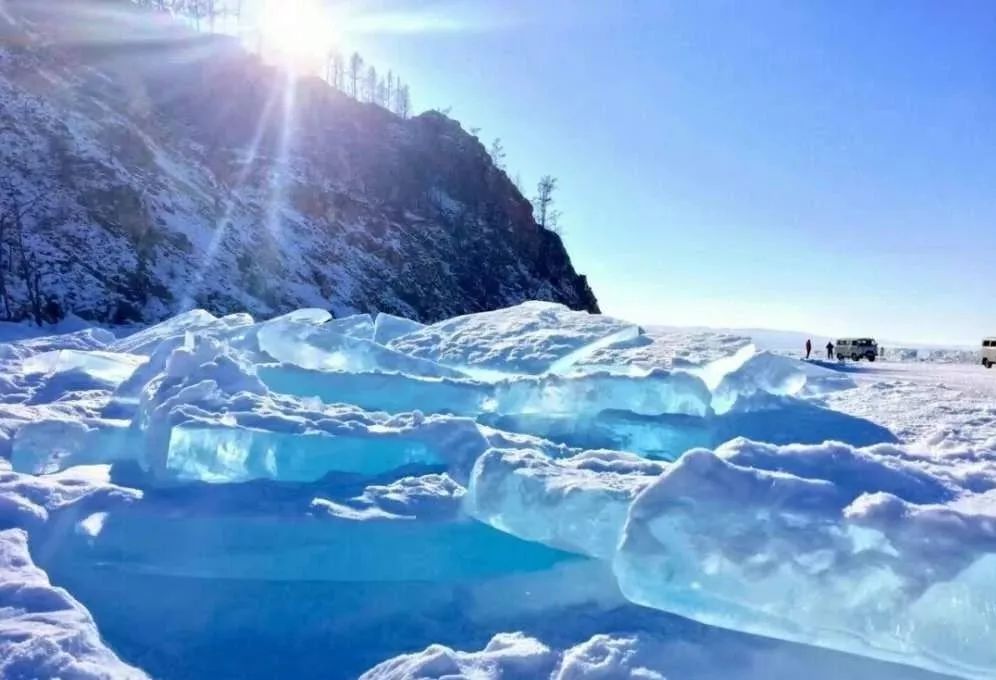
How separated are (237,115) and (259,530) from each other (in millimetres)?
44885

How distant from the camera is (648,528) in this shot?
342cm

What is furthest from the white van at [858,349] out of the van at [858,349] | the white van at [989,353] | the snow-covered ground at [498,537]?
the snow-covered ground at [498,537]

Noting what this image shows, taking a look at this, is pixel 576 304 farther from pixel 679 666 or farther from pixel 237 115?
pixel 679 666

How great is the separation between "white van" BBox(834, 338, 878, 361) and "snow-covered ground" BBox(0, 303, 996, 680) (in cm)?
2341

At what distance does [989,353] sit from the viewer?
24141 mm

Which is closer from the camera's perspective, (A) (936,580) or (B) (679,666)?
(A) (936,580)

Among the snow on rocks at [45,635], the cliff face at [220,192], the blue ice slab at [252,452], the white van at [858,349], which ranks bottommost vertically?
the snow on rocks at [45,635]

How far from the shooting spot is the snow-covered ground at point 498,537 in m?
3.09

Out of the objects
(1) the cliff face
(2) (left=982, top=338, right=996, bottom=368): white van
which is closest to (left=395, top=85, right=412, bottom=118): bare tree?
(1) the cliff face

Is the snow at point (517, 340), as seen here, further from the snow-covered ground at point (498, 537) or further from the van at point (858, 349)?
the van at point (858, 349)

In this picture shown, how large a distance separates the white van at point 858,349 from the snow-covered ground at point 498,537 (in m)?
23.4

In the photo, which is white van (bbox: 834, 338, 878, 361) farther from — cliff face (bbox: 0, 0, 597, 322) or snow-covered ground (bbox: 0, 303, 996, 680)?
snow-covered ground (bbox: 0, 303, 996, 680)

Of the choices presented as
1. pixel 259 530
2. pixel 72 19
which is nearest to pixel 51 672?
pixel 259 530

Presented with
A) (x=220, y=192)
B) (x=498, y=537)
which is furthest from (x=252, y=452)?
(x=220, y=192)
